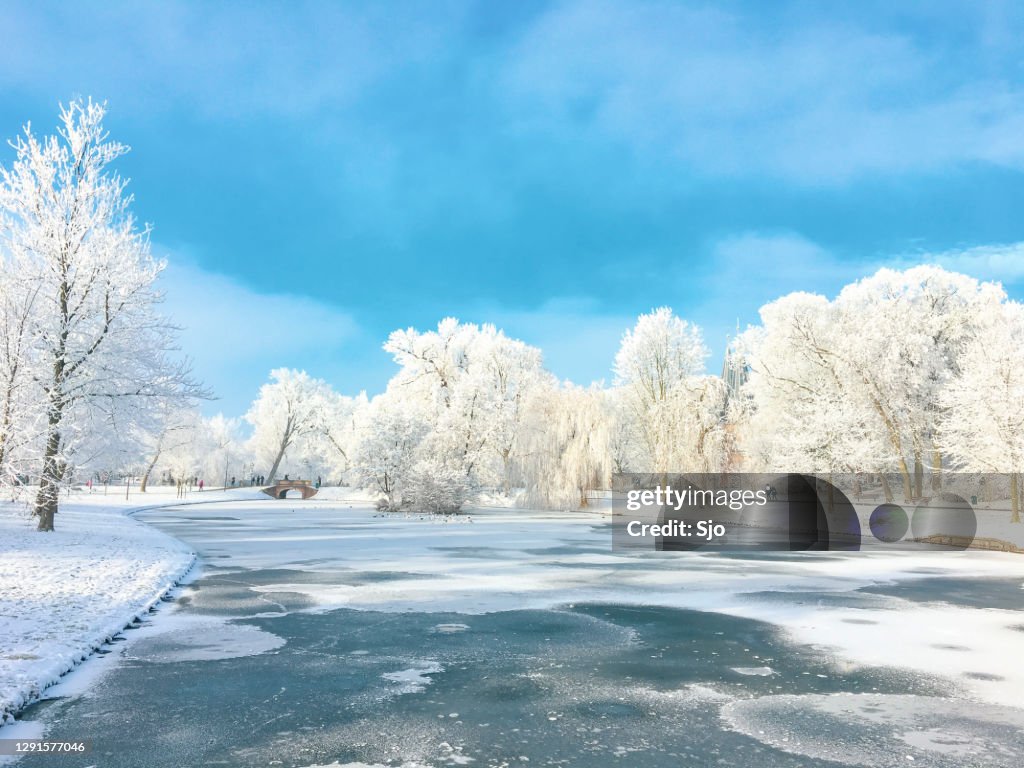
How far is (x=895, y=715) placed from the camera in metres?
5.87

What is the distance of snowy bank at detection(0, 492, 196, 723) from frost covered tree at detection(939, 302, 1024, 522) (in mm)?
28363

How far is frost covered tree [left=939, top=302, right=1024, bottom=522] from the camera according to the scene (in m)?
27.4

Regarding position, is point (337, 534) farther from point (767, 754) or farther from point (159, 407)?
point (767, 754)

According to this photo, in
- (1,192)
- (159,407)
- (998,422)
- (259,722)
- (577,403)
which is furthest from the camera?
(577,403)

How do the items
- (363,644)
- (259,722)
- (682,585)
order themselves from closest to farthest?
1. (259,722)
2. (363,644)
3. (682,585)

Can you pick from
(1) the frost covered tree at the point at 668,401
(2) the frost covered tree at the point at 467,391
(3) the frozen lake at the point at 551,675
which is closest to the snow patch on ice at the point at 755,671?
(3) the frozen lake at the point at 551,675

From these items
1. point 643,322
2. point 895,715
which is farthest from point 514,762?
point 643,322

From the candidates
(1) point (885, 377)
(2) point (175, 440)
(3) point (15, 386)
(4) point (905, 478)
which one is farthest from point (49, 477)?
(2) point (175, 440)

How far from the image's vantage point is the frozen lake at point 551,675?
504 centimetres

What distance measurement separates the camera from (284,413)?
274ft

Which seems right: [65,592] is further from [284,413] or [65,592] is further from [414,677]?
[284,413]

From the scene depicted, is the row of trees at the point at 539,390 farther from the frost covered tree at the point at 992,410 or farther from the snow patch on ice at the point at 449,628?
the snow patch on ice at the point at 449,628

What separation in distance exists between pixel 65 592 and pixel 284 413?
250 feet

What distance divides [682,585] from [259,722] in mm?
9469
